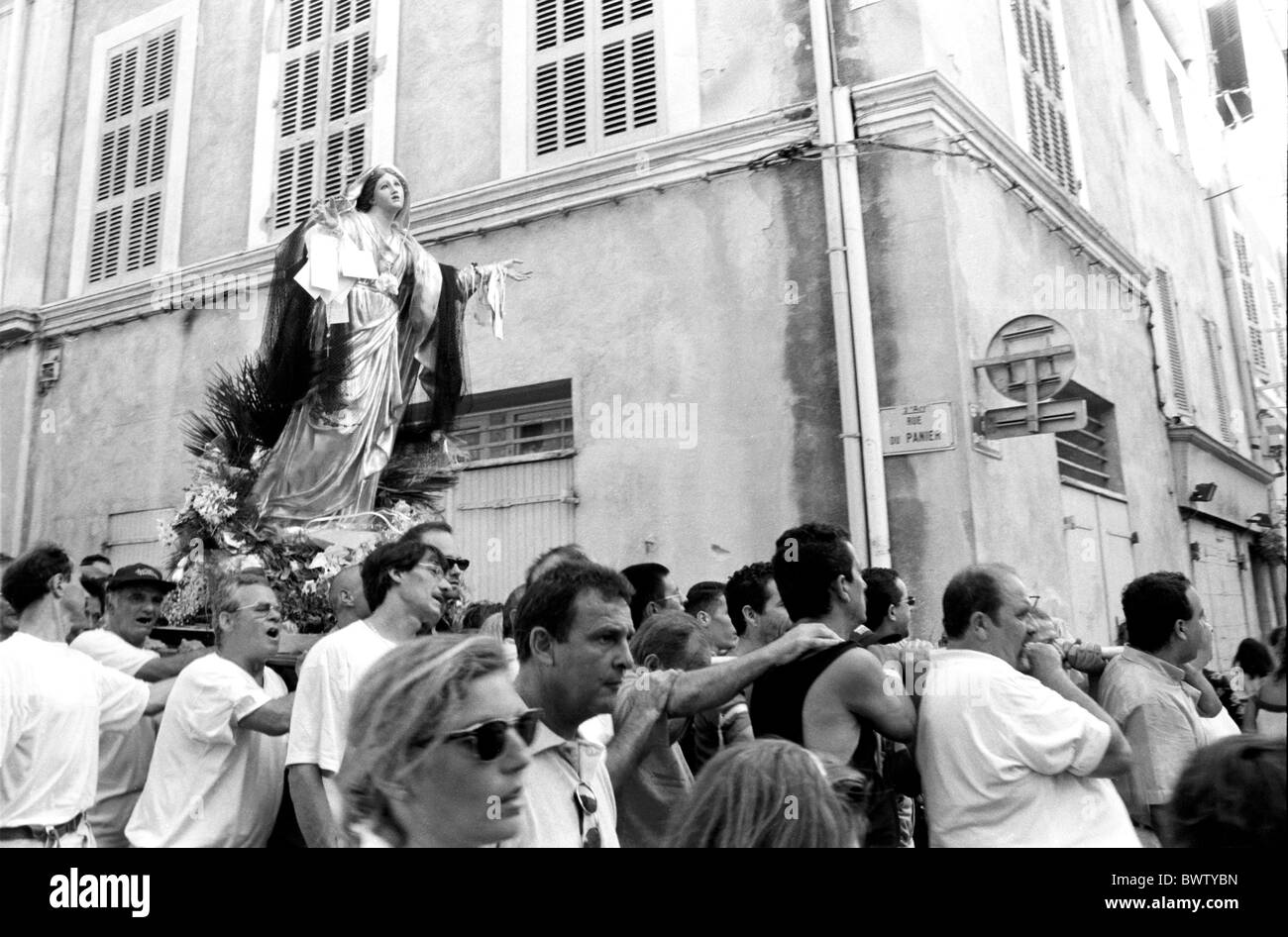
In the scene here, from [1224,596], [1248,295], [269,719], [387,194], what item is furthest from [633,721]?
[387,194]

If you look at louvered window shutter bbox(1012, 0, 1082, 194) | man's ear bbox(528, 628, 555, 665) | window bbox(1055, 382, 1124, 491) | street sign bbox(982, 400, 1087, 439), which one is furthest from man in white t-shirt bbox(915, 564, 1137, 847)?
louvered window shutter bbox(1012, 0, 1082, 194)

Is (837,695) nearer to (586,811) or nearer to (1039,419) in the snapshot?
(586,811)

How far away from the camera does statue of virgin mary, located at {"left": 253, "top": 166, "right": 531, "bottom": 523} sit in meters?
A: 5.05

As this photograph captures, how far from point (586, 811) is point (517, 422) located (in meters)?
6.44

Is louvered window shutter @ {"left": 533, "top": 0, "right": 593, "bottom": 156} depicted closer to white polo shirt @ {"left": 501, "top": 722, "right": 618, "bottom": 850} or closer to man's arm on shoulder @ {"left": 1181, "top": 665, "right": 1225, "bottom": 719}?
man's arm on shoulder @ {"left": 1181, "top": 665, "right": 1225, "bottom": 719}

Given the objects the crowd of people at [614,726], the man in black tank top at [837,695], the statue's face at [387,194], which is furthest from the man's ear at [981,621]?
the statue's face at [387,194]

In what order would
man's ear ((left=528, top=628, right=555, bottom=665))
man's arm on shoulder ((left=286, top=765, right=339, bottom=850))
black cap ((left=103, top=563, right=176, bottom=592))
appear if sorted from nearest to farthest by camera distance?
1. man's ear ((left=528, top=628, right=555, bottom=665))
2. man's arm on shoulder ((left=286, top=765, right=339, bottom=850))
3. black cap ((left=103, top=563, right=176, bottom=592))

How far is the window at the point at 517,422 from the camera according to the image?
8.00 meters

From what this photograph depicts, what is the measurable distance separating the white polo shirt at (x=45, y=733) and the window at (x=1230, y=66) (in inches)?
111

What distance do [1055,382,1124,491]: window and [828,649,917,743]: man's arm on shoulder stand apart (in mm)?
5250

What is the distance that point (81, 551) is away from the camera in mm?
8141

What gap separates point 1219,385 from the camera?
3.59 m

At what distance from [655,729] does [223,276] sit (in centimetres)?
780
